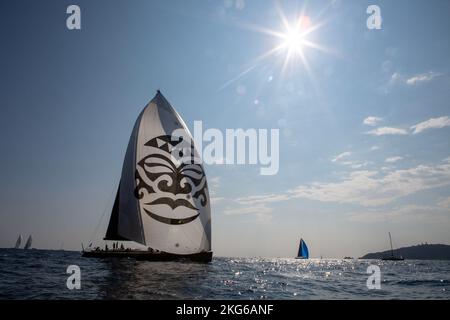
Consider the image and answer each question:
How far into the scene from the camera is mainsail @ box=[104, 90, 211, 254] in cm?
3662

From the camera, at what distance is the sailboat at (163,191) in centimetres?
3666

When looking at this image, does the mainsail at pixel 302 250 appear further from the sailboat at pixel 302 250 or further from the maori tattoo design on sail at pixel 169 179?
the maori tattoo design on sail at pixel 169 179

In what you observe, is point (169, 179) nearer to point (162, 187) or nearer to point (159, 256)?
point (162, 187)

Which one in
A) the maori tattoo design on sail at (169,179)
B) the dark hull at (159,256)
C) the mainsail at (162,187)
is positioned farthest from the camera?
the dark hull at (159,256)

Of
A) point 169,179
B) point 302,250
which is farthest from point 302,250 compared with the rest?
point 169,179

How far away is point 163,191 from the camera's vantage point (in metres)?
37.4

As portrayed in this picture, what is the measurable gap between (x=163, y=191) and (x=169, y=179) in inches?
66.9

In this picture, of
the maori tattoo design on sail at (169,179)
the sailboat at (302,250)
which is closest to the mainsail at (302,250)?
the sailboat at (302,250)

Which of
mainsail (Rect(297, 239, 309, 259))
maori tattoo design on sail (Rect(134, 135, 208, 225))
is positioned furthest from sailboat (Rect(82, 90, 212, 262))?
mainsail (Rect(297, 239, 309, 259))

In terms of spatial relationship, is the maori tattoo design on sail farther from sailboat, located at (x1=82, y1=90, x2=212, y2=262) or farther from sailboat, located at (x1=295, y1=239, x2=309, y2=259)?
sailboat, located at (x1=295, y1=239, x2=309, y2=259)

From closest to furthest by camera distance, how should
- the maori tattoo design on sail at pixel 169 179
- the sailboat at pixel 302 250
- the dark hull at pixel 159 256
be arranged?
the maori tattoo design on sail at pixel 169 179 → the dark hull at pixel 159 256 → the sailboat at pixel 302 250

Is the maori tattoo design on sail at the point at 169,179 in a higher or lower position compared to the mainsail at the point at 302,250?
higher
